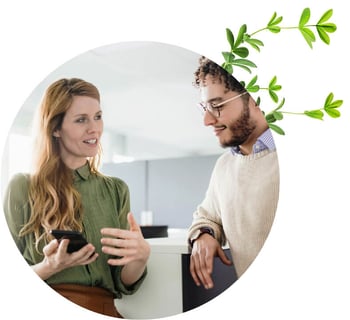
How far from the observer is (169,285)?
1389 mm

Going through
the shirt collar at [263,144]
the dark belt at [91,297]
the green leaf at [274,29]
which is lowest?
the dark belt at [91,297]

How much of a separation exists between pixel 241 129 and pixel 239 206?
19 centimetres

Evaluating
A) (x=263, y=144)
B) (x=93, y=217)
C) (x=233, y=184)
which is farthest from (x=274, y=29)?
(x=93, y=217)

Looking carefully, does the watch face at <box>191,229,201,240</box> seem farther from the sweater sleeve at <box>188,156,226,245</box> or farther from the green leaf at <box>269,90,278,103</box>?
the green leaf at <box>269,90,278,103</box>

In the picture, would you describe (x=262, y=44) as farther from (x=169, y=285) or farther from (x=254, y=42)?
(x=169, y=285)

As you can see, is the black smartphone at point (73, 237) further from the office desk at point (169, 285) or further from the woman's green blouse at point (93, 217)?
the office desk at point (169, 285)

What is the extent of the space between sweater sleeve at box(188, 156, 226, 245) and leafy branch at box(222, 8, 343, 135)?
256mm

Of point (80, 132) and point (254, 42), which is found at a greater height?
point (254, 42)

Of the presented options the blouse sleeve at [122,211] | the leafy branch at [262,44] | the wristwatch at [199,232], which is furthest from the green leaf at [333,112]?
the blouse sleeve at [122,211]

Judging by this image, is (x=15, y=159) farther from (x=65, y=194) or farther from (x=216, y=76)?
(x=216, y=76)

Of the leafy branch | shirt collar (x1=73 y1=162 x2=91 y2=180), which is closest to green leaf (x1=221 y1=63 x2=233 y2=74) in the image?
the leafy branch

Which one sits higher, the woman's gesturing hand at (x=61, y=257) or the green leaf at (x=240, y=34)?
the green leaf at (x=240, y=34)

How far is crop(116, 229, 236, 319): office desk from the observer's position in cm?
138

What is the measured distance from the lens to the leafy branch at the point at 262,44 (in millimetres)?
1493
